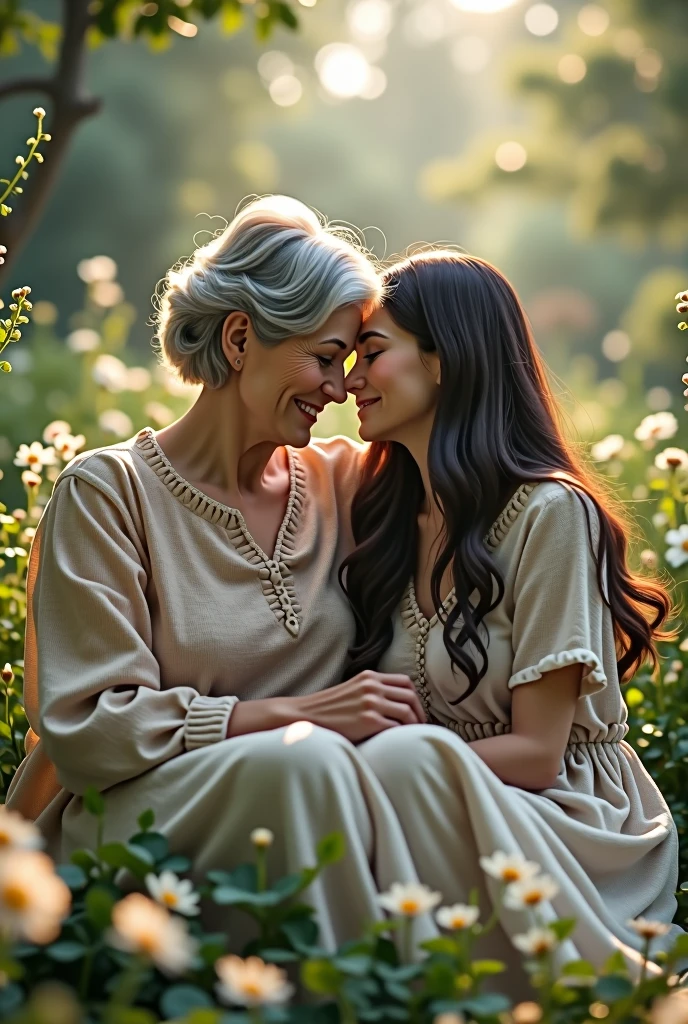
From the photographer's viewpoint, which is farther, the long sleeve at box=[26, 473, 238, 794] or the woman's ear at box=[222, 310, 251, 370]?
the woman's ear at box=[222, 310, 251, 370]

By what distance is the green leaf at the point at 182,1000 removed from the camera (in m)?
1.52

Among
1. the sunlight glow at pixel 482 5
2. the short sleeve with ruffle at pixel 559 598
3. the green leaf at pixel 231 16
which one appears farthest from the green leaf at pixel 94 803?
the sunlight glow at pixel 482 5

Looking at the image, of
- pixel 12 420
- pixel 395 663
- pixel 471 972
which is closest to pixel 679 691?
pixel 395 663

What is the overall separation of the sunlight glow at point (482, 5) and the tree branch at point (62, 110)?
13.1 m

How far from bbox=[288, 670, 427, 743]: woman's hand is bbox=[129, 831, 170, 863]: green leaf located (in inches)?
13.9

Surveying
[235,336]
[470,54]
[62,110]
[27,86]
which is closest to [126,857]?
[235,336]

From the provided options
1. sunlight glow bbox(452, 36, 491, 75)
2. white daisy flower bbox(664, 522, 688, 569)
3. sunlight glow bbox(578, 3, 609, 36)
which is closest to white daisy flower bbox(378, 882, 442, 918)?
white daisy flower bbox(664, 522, 688, 569)

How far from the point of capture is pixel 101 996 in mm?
1772

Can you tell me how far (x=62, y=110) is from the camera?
3.49 meters

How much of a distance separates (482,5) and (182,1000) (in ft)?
60.6

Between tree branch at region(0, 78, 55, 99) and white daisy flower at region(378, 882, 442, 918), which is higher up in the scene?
tree branch at region(0, 78, 55, 99)

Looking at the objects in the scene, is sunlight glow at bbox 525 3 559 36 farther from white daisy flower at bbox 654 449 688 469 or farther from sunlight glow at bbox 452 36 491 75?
white daisy flower at bbox 654 449 688 469

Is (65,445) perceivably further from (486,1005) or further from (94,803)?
(486,1005)

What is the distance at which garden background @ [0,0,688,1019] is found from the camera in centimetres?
324
